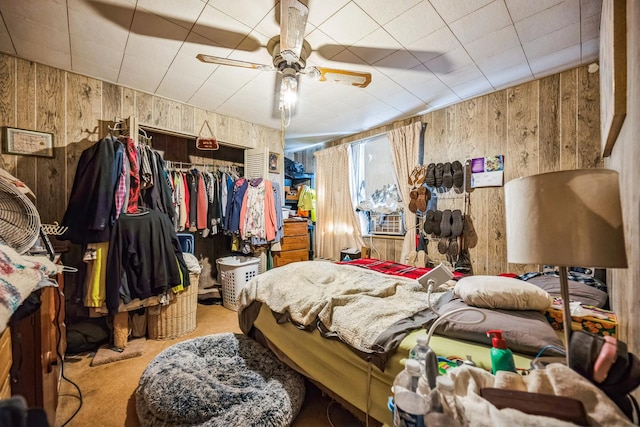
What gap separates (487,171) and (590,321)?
1.98m

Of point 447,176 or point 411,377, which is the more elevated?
point 447,176

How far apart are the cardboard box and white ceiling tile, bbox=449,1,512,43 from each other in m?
1.77

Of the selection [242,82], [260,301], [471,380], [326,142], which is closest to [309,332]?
[260,301]

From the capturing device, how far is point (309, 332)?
4.47 feet

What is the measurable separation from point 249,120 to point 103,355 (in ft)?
9.68

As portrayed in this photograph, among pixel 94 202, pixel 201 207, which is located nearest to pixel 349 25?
pixel 94 202

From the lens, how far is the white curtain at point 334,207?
4.08m

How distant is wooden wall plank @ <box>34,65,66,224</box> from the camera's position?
2229 mm

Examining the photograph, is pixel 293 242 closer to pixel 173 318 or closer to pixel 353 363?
pixel 173 318

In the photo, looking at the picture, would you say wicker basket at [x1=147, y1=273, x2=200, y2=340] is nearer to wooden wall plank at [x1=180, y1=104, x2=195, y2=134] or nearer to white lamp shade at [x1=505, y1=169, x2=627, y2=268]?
wooden wall plank at [x1=180, y1=104, x2=195, y2=134]

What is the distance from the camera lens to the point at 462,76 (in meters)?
2.41

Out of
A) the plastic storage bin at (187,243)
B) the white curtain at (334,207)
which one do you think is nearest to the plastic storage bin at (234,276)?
the plastic storage bin at (187,243)

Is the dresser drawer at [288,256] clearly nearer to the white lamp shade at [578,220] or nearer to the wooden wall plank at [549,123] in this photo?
the wooden wall plank at [549,123]

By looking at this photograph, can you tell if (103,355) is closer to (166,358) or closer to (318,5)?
(166,358)
